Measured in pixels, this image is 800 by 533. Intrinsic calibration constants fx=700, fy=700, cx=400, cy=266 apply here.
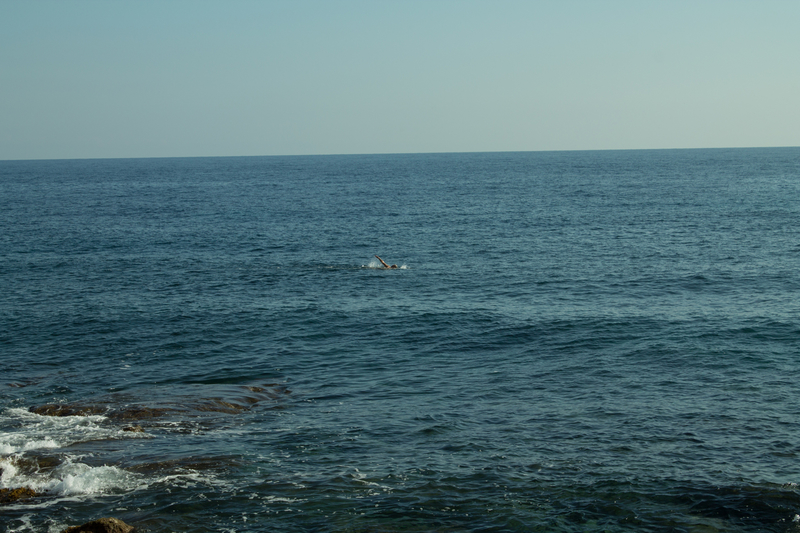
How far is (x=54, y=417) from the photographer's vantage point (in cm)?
3117

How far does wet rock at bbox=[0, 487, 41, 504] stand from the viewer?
922 inches

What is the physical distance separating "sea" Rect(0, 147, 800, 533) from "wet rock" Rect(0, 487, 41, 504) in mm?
325

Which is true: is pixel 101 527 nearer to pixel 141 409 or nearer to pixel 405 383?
pixel 141 409

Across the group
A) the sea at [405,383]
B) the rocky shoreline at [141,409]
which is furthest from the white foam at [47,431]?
the rocky shoreline at [141,409]

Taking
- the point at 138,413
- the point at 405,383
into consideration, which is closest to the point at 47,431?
the point at 138,413

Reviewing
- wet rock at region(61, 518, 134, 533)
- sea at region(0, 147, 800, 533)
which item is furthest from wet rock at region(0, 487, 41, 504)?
wet rock at region(61, 518, 134, 533)

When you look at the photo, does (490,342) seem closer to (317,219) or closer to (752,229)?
(752,229)

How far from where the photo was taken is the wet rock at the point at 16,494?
2341 centimetres

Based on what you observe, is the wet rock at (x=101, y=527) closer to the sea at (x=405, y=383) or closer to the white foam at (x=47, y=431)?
the sea at (x=405, y=383)

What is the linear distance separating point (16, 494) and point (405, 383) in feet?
59.7

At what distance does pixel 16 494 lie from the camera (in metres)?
23.6

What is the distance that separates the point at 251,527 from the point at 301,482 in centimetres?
338

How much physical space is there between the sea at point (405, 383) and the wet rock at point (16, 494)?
0.32 m

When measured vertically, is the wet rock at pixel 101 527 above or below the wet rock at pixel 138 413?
above
